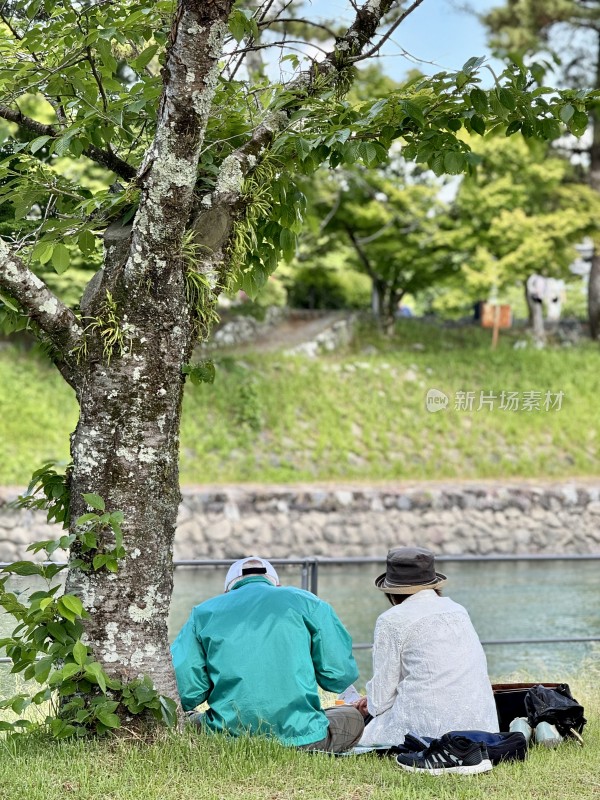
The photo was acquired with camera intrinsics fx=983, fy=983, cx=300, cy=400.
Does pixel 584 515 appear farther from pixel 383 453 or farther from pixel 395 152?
pixel 395 152

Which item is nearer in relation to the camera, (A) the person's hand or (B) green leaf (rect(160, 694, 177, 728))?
(B) green leaf (rect(160, 694, 177, 728))

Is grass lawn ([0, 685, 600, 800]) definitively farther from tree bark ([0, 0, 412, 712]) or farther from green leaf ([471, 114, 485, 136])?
green leaf ([471, 114, 485, 136])

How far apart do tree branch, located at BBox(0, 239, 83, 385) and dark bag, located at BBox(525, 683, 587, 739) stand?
2.11 meters

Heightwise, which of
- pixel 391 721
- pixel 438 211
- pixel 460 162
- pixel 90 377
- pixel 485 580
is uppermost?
pixel 438 211

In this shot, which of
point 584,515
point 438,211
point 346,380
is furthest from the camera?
point 438,211

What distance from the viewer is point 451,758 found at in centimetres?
318

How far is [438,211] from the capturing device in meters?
20.7

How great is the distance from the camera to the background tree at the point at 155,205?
337 cm

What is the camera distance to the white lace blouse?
10.7 feet

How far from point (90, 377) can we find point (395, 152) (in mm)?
17365

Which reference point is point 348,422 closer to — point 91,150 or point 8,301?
point 91,150

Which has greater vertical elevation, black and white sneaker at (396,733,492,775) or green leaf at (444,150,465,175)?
green leaf at (444,150,465,175)

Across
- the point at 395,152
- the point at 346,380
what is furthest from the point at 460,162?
the point at 395,152
